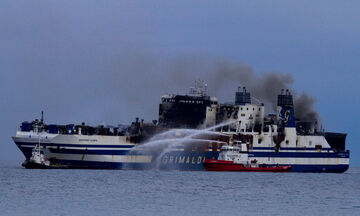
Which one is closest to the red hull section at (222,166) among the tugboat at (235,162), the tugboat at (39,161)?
the tugboat at (235,162)

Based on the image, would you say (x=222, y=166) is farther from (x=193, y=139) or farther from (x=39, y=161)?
(x=39, y=161)

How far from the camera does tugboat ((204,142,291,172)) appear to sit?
11748cm

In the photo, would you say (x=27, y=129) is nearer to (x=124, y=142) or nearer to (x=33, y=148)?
(x=33, y=148)

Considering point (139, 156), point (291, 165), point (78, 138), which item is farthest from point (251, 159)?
point (78, 138)

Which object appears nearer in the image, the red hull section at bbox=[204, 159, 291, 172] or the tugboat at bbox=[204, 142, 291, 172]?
the red hull section at bbox=[204, 159, 291, 172]

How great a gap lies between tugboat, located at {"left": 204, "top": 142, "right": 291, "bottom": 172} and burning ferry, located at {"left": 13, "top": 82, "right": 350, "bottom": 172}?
0.91 m

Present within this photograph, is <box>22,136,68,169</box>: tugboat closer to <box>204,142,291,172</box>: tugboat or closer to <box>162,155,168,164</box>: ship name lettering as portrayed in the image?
<box>162,155,168,164</box>: ship name lettering

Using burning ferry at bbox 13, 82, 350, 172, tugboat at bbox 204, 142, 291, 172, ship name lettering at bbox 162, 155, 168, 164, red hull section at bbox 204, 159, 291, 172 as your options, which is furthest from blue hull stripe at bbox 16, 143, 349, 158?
red hull section at bbox 204, 159, 291, 172

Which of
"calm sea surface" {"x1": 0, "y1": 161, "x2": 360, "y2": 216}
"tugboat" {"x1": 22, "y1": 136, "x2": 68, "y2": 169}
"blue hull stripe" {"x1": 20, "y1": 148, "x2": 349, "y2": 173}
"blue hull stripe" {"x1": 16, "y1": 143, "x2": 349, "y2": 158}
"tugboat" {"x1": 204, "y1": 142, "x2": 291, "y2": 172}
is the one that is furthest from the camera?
"blue hull stripe" {"x1": 20, "y1": 148, "x2": 349, "y2": 173}

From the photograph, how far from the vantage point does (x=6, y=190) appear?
80062mm

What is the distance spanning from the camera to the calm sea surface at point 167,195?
218 feet

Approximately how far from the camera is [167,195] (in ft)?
257

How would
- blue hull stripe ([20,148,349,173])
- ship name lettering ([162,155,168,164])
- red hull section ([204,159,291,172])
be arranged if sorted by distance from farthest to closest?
ship name lettering ([162,155,168,164]) → blue hull stripe ([20,148,349,173]) → red hull section ([204,159,291,172])

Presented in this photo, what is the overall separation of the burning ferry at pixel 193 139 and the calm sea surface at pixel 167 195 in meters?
10.2
